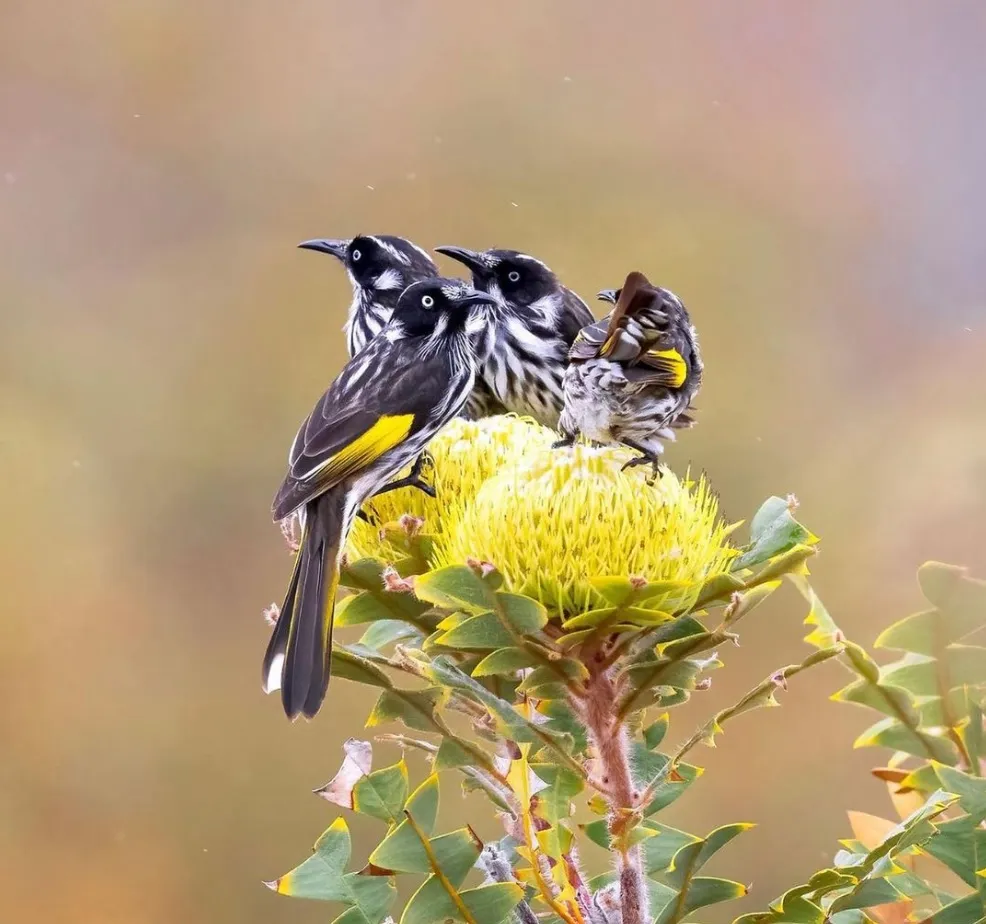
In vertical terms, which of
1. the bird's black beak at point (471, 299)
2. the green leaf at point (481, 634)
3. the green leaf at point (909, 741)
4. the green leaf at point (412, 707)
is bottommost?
the green leaf at point (909, 741)

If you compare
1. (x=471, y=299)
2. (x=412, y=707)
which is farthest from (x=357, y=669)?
(x=471, y=299)

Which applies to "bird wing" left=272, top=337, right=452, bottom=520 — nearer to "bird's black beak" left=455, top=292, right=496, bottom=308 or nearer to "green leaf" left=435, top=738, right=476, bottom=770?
"bird's black beak" left=455, top=292, right=496, bottom=308

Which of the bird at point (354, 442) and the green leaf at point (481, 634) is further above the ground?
the bird at point (354, 442)

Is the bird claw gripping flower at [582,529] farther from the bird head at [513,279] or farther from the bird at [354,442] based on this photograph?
the bird head at [513,279]

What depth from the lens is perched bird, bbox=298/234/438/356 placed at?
316cm

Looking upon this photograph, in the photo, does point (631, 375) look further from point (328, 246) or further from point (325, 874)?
point (328, 246)

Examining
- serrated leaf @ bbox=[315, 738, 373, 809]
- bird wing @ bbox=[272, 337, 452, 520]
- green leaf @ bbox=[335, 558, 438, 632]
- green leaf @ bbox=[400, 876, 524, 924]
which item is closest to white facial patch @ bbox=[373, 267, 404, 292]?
bird wing @ bbox=[272, 337, 452, 520]

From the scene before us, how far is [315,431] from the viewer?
6.79 ft

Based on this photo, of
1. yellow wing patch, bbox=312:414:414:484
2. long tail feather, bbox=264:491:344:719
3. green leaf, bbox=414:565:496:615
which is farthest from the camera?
yellow wing patch, bbox=312:414:414:484

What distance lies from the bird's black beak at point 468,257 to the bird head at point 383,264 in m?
0.27

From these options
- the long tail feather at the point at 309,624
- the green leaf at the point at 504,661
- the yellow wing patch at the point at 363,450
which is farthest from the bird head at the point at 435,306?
the green leaf at the point at 504,661

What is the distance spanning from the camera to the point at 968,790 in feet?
4.16

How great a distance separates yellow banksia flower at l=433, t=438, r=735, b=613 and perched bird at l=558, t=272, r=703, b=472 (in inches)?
14.1

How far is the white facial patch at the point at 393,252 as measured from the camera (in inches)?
123
